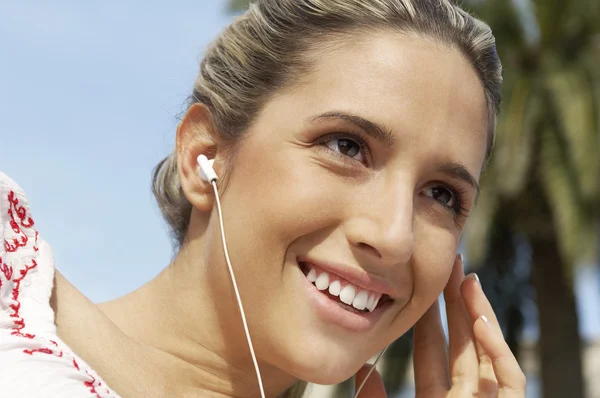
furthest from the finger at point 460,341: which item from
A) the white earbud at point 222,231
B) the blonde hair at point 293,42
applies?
the white earbud at point 222,231

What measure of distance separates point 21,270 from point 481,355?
5.55ft

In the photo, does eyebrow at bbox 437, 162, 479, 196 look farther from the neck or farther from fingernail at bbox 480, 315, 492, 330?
the neck

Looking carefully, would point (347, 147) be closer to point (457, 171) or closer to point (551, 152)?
point (457, 171)

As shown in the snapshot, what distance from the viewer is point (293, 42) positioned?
8.98 feet

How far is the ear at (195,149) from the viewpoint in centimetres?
274

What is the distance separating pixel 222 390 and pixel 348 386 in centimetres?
1100

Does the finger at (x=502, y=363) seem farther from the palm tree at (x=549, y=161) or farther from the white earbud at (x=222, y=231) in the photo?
the palm tree at (x=549, y=161)

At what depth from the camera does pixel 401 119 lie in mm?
2475

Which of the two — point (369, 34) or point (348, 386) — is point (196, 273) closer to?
point (369, 34)

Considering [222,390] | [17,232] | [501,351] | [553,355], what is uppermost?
[17,232]

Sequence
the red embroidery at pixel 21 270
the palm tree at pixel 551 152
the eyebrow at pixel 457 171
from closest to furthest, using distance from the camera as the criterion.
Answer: the red embroidery at pixel 21 270
the eyebrow at pixel 457 171
the palm tree at pixel 551 152

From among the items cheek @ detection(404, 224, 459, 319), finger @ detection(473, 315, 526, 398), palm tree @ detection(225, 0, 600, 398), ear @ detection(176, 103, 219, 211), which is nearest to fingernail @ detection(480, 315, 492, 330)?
finger @ detection(473, 315, 526, 398)

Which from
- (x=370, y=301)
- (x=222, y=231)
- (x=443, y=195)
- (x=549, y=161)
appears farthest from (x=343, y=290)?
(x=549, y=161)

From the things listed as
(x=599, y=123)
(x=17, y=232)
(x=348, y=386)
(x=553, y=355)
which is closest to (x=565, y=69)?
(x=599, y=123)
